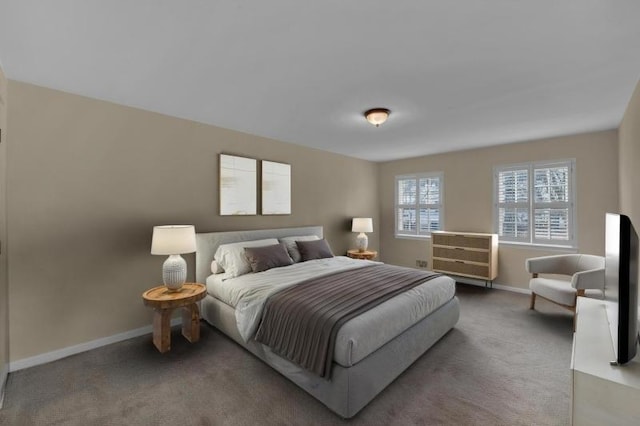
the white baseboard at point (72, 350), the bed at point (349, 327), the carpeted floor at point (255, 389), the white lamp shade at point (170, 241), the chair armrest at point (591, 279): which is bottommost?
the carpeted floor at point (255, 389)

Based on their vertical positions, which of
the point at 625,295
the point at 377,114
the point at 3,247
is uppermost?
the point at 377,114

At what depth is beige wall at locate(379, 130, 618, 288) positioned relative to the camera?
3.88 meters

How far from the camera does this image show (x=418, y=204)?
584 cm

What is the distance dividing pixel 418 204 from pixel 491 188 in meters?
1.38

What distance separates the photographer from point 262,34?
1.79 m

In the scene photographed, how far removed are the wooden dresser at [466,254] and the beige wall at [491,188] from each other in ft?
1.06

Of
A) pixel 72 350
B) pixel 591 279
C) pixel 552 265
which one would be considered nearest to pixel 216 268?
pixel 72 350

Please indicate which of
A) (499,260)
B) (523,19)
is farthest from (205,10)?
(499,260)

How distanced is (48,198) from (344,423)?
3.10m

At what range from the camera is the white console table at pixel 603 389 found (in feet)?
3.96

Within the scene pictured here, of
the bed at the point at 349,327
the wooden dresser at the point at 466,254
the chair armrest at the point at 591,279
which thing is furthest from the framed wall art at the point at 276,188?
the chair armrest at the point at 591,279

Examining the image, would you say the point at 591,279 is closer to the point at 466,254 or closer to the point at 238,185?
the point at 466,254

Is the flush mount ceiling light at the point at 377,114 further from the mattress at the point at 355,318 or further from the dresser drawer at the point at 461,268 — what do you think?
the dresser drawer at the point at 461,268

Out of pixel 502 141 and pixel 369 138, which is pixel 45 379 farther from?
pixel 502 141
